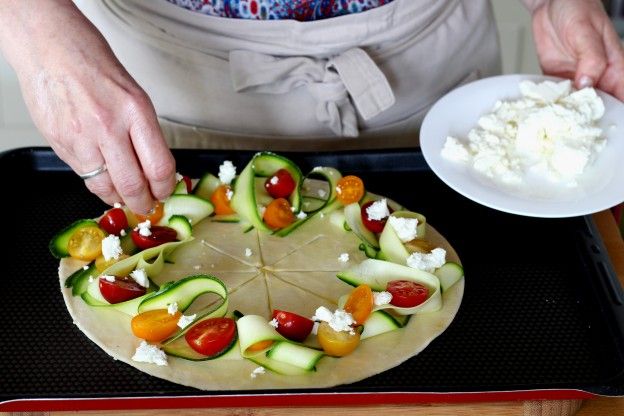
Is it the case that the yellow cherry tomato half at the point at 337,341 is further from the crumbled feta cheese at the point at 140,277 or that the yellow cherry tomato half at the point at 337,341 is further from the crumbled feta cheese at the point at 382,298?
the crumbled feta cheese at the point at 140,277

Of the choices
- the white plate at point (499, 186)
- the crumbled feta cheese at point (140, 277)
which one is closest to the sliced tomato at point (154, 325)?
the crumbled feta cheese at point (140, 277)

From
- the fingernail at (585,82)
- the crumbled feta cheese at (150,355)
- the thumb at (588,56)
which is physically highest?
the thumb at (588,56)

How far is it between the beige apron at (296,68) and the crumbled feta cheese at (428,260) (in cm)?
47

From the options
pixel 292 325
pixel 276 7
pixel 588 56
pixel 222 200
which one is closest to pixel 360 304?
pixel 292 325

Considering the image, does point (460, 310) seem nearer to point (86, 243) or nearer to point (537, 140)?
point (537, 140)

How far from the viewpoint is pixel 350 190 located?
7.00ft

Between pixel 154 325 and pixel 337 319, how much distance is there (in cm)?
37

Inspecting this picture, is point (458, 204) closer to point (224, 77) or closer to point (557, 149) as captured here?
point (557, 149)

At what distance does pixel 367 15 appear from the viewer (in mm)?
2219

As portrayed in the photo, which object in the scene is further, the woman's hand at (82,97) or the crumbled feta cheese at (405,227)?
the crumbled feta cheese at (405,227)

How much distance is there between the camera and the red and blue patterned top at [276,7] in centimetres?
220

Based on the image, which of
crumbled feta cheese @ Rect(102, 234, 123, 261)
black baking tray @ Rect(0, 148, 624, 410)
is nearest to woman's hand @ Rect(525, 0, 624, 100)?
black baking tray @ Rect(0, 148, 624, 410)

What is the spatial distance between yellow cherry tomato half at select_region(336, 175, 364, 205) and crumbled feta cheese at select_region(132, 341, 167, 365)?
0.63 m

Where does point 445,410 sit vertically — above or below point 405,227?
below
